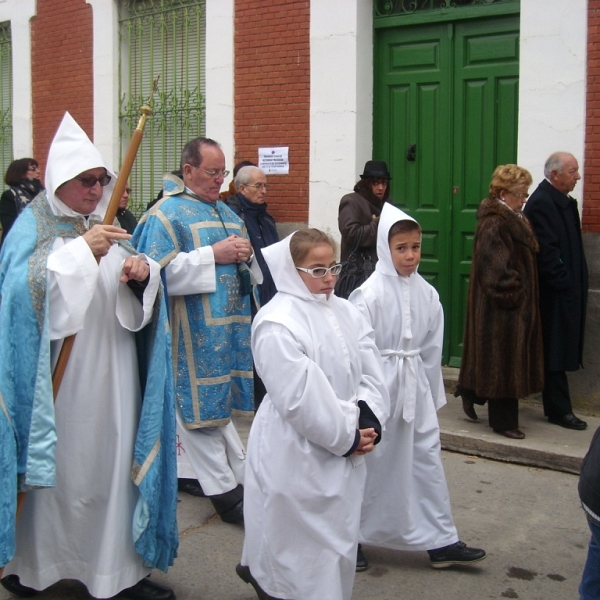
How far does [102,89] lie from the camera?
34.4ft

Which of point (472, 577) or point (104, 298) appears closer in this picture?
point (104, 298)

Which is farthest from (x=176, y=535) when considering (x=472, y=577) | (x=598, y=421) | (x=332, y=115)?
(x=332, y=115)

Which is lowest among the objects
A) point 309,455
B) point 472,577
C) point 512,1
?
point 472,577

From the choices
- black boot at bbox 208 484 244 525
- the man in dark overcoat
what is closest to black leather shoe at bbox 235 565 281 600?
black boot at bbox 208 484 244 525

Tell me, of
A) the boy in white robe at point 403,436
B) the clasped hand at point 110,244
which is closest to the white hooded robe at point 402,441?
the boy in white robe at point 403,436

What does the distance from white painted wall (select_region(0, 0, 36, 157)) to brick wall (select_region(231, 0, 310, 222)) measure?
138 inches

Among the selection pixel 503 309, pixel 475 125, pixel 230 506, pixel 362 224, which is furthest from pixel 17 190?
pixel 230 506

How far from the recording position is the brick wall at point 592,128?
6836 mm

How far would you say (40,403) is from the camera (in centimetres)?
361

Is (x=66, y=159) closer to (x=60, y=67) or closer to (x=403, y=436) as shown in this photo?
(x=403, y=436)

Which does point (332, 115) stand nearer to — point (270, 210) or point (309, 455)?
point (270, 210)

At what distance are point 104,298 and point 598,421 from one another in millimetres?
4270

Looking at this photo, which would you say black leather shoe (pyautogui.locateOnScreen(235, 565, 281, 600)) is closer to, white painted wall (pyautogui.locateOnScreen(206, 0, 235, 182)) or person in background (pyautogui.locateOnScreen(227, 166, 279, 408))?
person in background (pyautogui.locateOnScreen(227, 166, 279, 408))

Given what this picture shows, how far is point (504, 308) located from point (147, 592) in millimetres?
3279
